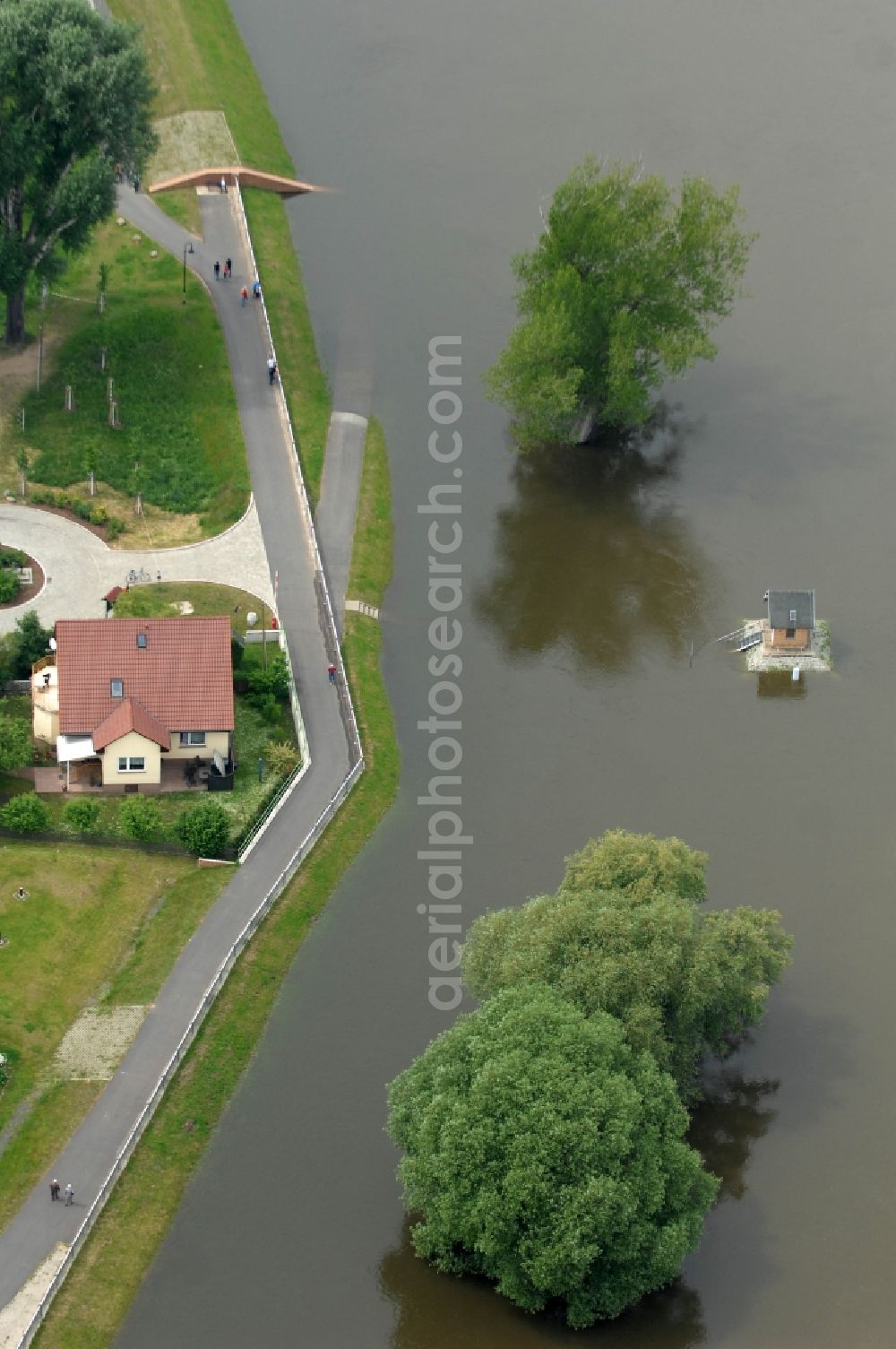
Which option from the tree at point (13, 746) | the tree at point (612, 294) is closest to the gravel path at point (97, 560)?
the tree at point (13, 746)

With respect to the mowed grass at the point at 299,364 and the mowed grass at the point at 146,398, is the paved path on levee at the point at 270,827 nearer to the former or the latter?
the mowed grass at the point at 299,364

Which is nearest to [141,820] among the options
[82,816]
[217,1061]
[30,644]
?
[82,816]

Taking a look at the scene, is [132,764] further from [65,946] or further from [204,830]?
[65,946]

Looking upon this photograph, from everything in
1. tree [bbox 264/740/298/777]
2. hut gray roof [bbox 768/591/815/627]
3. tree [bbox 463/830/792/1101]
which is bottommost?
tree [bbox 463/830/792/1101]

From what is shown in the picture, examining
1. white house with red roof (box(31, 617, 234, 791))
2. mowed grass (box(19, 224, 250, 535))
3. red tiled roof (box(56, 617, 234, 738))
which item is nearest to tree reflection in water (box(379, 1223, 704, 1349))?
white house with red roof (box(31, 617, 234, 791))

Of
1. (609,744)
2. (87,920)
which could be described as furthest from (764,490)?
(87,920)

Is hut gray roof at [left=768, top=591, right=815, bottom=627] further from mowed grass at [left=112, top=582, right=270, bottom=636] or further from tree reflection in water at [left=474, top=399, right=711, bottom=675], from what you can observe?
mowed grass at [left=112, top=582, right=270, bottom=636]
